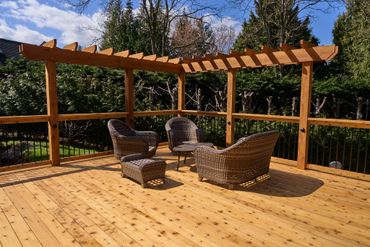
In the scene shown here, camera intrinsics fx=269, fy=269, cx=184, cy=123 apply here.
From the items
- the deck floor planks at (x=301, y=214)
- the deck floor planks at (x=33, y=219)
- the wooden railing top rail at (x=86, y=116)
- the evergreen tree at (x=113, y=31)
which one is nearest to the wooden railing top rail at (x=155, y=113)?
the wooden railing top rail at (x=86, y=116)

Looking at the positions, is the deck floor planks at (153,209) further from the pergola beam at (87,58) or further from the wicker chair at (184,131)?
the pergola beam at (87,58)

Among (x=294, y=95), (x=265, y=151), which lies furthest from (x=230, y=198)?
(x=294, y=95)

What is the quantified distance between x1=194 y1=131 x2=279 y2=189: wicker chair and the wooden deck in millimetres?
186

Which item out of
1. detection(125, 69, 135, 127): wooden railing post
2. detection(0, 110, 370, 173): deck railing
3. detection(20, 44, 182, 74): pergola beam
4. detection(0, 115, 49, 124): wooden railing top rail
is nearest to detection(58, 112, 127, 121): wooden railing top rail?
detection(0, 110, 370, 173): deck railing

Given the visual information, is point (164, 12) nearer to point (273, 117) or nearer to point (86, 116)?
point (86, 116)

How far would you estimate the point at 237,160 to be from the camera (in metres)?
3.80

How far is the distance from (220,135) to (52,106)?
424cm

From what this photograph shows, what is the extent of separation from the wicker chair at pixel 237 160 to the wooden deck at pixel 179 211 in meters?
0.19

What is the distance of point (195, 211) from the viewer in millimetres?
3197

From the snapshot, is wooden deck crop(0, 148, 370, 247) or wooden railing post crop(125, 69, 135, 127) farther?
wooden railing post crop(125, 69, 135, 127)

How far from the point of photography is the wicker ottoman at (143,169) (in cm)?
397

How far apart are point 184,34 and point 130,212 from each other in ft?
47.7

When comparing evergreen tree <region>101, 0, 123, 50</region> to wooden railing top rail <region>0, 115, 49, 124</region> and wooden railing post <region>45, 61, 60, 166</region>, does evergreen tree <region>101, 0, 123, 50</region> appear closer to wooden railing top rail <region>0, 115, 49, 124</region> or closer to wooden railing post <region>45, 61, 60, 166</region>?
wooden railing post <region>45, 61, 60, 166</region>

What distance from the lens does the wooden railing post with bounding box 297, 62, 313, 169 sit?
15.4 feet
